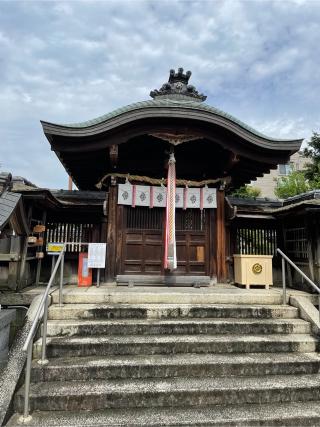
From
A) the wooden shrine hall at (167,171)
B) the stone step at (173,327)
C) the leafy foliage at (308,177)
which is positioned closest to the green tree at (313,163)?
the leafy foliage at (308,177)

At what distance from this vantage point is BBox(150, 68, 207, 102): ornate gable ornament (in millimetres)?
9602

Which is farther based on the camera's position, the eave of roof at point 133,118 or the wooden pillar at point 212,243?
the wooden pillar at point 212,243

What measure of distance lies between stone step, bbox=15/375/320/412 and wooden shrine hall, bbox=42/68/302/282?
362cm

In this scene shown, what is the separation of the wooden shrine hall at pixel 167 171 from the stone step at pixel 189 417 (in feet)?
13.0

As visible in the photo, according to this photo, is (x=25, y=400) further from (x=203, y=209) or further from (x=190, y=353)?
(x=203, y=209)

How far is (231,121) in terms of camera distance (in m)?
7.46

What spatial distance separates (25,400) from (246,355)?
10.5 feet

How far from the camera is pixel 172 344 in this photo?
4.76 metres

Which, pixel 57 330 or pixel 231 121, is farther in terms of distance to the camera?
pixel 231 121

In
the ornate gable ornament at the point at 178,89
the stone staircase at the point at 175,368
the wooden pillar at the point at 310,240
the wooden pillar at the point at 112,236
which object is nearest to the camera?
Result: the stone staircase at the point at 175,368

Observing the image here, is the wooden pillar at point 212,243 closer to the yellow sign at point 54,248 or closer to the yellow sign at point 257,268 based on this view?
the yellow sign at point 257,268

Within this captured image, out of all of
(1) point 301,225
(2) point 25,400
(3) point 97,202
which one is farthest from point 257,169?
(2) point 25,400

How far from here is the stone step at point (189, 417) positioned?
3479 mm

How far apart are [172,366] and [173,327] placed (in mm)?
860
